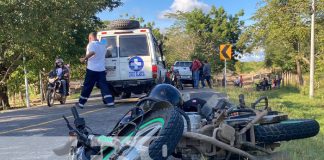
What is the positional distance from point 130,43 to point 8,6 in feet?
16.1

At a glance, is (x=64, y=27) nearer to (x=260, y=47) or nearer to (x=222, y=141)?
(x=222, y=141)

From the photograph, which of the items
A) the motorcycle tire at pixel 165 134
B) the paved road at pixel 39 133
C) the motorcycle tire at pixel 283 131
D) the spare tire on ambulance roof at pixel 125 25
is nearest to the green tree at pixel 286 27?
the spare tire on ambulance roof at pixel 125 25

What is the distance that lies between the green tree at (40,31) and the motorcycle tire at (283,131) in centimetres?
1208

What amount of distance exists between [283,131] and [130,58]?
861cm

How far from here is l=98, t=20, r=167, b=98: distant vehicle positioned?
12.8 meters

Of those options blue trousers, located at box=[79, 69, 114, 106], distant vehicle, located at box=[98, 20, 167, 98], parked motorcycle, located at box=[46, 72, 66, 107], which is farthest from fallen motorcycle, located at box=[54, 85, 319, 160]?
parked motorcycle, located at box=[46, 72, 66, 107]

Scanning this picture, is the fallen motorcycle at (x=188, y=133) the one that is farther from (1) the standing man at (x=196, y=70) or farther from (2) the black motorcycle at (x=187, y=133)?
(1) the standing man at (x=196, y=70)

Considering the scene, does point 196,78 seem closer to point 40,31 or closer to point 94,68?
point 40,31

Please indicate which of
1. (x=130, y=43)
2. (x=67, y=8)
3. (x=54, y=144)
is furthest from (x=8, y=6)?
(x=54, y=144)

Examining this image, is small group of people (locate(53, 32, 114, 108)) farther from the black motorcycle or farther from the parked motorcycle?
the black motorcycle

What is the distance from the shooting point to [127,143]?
150 inches

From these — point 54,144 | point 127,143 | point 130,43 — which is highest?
point 130,43

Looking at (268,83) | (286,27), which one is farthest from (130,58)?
(268,83)

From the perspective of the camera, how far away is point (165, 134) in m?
3.66
